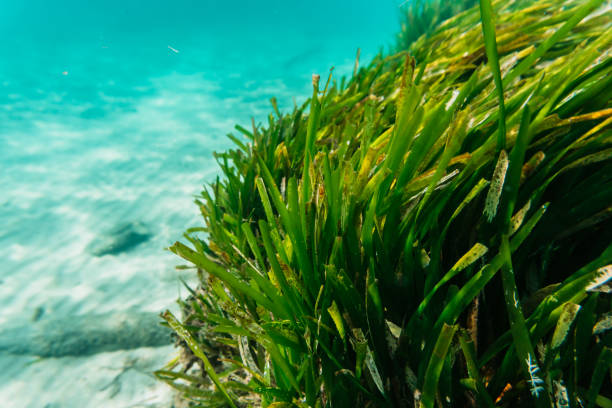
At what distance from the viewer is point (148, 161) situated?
24.3ft

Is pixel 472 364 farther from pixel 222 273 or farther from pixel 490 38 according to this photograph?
pixel 490 38

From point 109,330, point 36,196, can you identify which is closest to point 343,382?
point 109,330

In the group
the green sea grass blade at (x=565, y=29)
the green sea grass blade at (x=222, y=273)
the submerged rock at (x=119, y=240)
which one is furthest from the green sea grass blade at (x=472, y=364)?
the submerged rock at (x=119, y=240)

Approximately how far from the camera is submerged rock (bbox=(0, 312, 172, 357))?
9.37 feet

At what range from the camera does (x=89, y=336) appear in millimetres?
2934

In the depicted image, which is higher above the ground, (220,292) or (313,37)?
(313,37)

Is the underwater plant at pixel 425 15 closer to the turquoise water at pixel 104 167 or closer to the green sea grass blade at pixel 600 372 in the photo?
the turquoise water at pixel 104 167

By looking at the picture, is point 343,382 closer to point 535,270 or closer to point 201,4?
point 535,270

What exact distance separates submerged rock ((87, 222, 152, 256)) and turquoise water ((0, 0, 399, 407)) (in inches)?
1.5

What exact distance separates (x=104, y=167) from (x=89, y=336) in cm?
561

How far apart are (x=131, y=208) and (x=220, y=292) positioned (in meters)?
5.67

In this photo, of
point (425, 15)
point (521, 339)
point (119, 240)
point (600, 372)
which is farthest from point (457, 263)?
point (425, 15)

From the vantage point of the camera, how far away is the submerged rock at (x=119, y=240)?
452 cm

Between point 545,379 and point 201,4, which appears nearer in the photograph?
point 545,379
